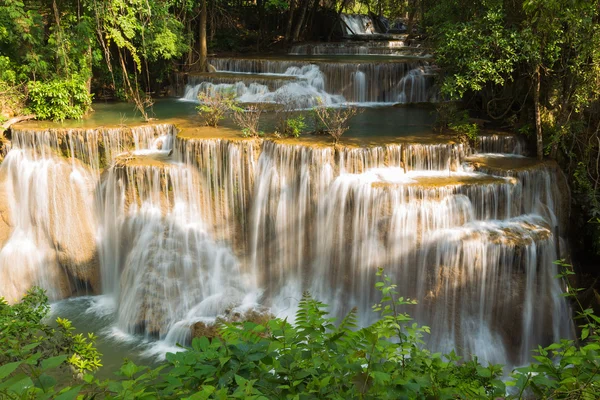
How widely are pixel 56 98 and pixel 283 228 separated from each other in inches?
274

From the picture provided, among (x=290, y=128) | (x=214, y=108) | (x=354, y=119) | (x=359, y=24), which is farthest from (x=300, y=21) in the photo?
(x=290, y=128)

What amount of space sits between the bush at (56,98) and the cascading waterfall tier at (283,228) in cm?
145

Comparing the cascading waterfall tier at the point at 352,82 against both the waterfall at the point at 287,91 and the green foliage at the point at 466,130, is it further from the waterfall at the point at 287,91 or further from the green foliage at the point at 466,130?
the green foliage at the point at 466,130

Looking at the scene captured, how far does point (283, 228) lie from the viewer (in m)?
9.94

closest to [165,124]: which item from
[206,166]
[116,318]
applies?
[206,166]

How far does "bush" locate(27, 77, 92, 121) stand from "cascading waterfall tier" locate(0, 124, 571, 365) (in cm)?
145

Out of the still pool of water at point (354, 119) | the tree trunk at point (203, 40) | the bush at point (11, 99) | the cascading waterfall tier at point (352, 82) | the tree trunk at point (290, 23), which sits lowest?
the still pool of water at point (354, 119)

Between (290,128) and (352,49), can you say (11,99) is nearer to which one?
(290,128)

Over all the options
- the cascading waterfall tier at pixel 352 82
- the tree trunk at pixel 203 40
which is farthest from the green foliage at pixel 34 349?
the tree trunk at pixel 203 40

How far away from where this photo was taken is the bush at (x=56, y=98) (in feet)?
39.9

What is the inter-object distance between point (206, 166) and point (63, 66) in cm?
572

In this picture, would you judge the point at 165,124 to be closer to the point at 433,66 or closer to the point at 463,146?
the point at 463,146

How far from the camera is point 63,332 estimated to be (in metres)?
5.68

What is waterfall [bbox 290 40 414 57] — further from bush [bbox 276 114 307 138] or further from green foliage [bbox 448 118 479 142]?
bush [bbox 276 114 307 138]
